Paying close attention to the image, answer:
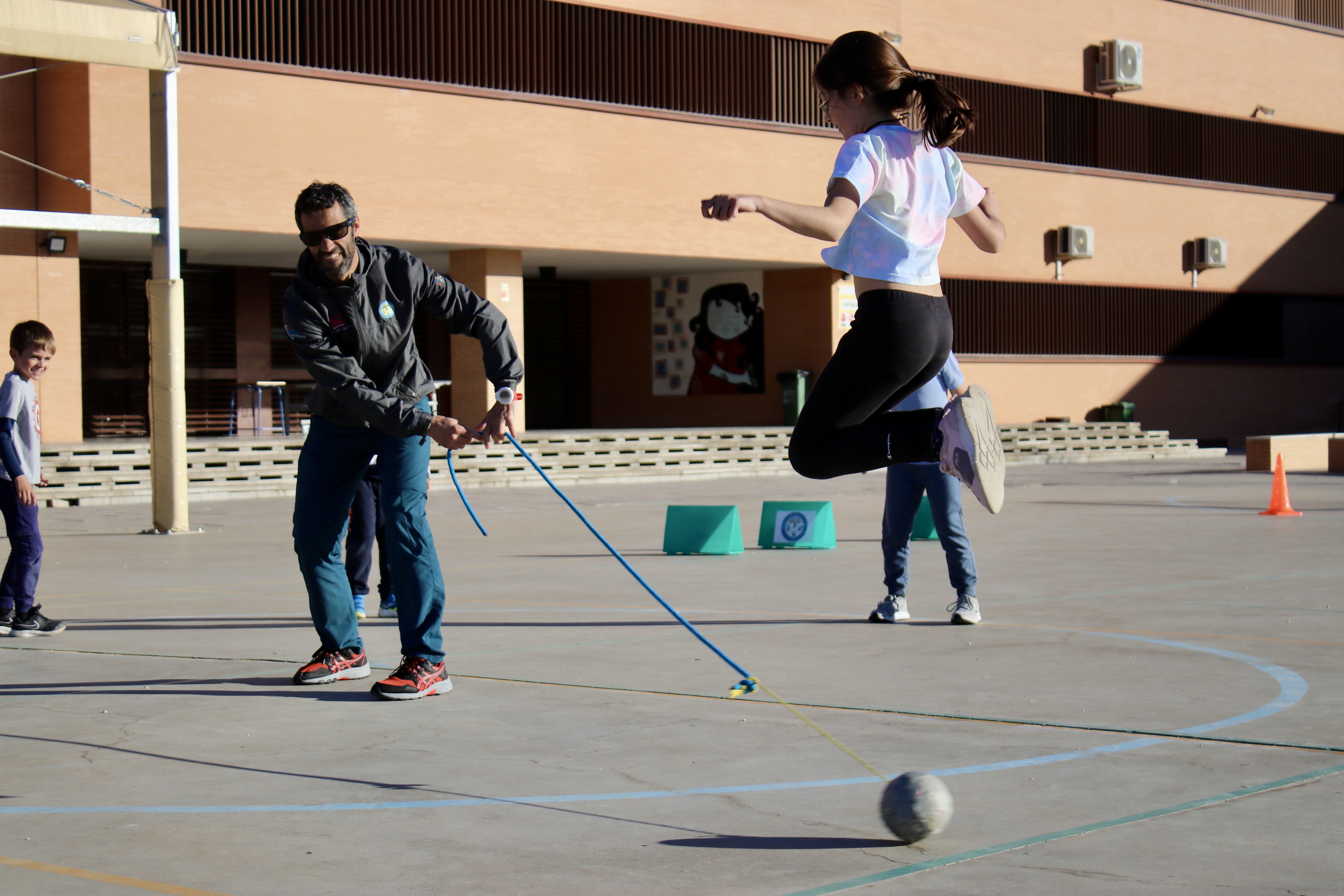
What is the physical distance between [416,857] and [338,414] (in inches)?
113

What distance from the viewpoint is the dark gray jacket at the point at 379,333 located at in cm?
602

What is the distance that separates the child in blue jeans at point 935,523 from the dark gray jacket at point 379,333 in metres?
2.74

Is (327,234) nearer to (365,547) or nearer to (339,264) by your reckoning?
(339,264)

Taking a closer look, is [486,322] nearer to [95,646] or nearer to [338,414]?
[338,414]

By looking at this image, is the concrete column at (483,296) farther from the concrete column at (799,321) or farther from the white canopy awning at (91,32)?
the white canopy awning at (91,32)

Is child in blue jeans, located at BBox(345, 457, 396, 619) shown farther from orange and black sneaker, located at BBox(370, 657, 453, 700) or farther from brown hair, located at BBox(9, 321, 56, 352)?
orange and black sneaker, located at BBox(370, 657, 453, 700)

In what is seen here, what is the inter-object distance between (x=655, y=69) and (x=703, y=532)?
62.1ft

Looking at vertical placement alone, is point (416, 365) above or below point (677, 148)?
below

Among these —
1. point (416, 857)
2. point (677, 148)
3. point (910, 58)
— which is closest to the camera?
point (416, 857)

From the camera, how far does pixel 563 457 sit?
2647 cm

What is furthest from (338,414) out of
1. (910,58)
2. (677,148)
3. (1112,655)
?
(910,58)

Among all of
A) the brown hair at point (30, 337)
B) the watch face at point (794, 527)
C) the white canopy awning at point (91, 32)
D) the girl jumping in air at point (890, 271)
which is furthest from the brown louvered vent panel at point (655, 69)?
the girl jumping in air at point (890, 271)

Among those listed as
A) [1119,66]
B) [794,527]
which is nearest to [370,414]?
[794,527]

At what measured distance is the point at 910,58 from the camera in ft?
109
